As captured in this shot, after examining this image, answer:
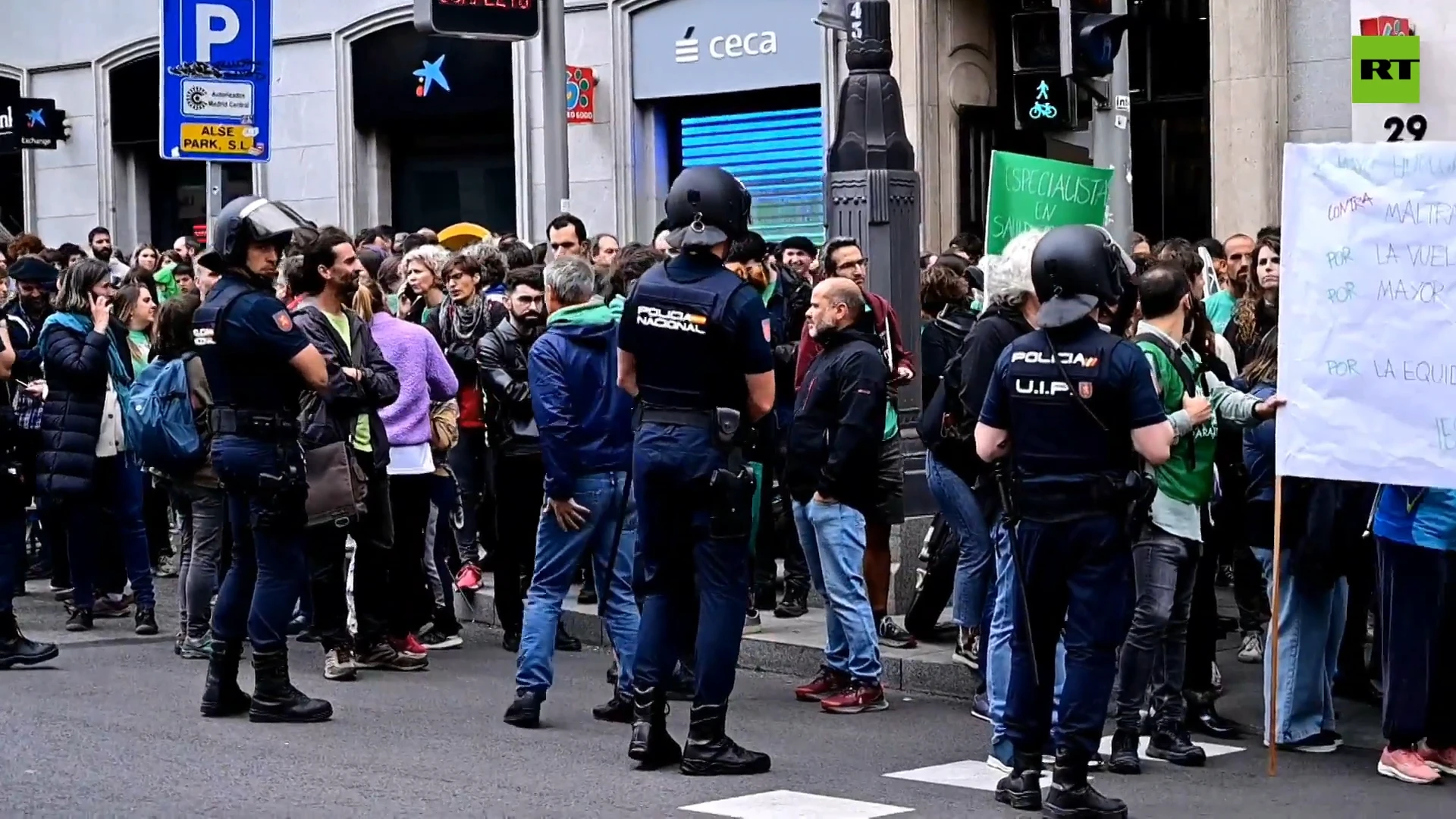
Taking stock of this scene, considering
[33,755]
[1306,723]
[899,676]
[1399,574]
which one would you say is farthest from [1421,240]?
[33,755]

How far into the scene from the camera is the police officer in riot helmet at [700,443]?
7.55 meters

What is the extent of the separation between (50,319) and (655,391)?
15.5ft

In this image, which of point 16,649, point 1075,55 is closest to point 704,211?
point 1075,55

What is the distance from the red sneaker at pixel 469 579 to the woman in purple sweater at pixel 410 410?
131 centimetres

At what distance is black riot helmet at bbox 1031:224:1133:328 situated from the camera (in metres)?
6.88

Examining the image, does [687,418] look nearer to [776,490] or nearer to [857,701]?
[857,701]

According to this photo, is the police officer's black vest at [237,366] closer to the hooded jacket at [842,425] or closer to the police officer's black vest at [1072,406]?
the hooded jacket at [842,425]

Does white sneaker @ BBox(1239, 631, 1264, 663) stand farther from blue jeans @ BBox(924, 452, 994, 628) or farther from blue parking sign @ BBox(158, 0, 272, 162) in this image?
blue parking sign @ BBox(158, 0, 272, 162)

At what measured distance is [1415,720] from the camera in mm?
7723

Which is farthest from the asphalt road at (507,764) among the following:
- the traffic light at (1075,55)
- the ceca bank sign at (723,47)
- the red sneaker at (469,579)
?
the ceca bank sign at (723,47)

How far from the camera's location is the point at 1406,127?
8.73 metres

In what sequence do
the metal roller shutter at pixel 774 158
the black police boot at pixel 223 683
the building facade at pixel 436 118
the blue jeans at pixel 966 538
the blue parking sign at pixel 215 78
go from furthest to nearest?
the building facade at pixel 436 118, the metal roller shutter at pixel 774 158, the blue parking sign at pixel 215 78, the blue jeans at pixel 966 538, the black police boot at pixel 223 683

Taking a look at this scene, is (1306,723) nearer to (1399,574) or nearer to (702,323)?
(1399,574)

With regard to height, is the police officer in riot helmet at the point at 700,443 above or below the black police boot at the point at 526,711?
above
